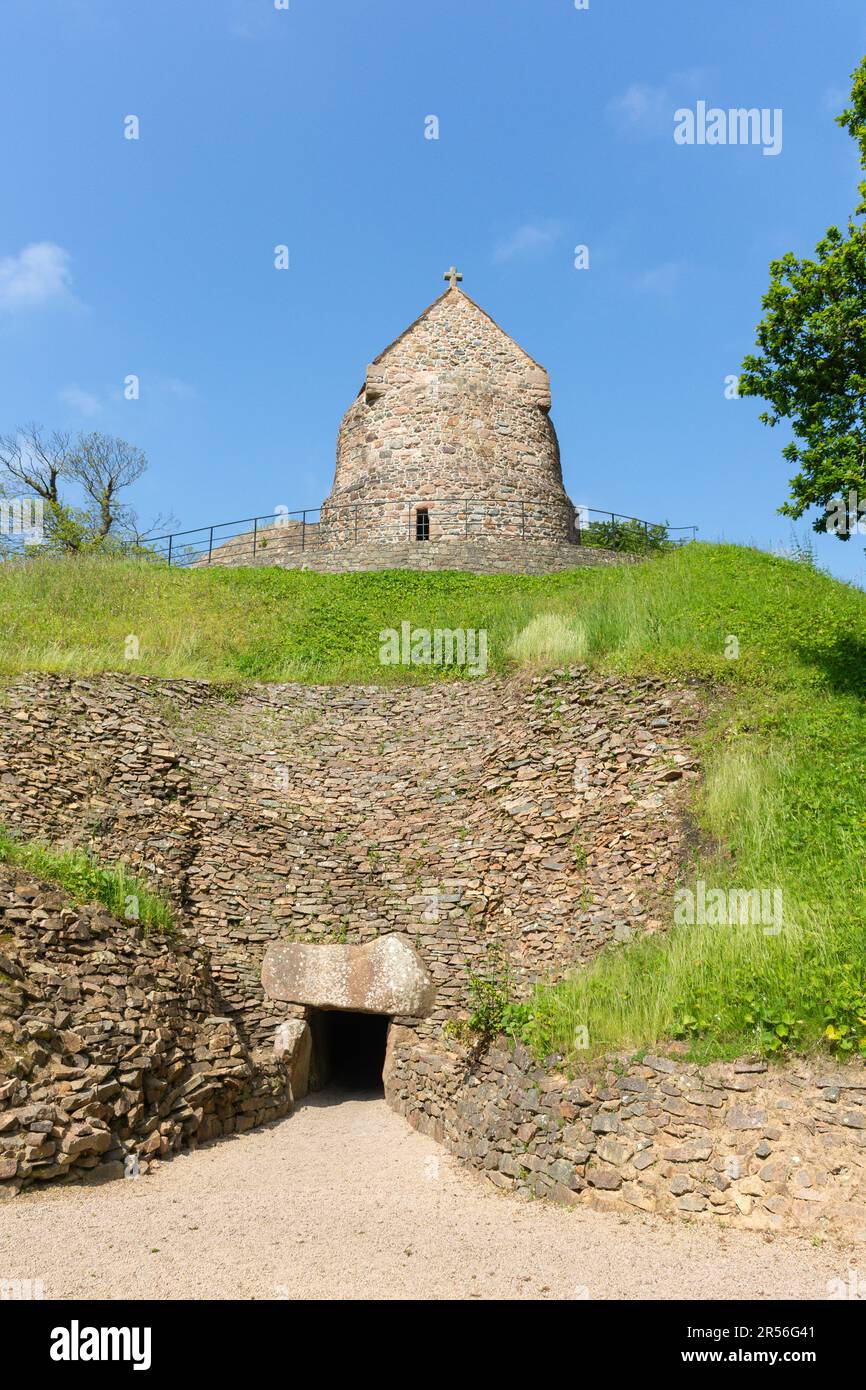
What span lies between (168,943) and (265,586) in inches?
569

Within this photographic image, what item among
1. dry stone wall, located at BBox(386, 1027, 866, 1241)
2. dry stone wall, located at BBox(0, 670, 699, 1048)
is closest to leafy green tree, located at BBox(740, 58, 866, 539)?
dry stone wall, located at BBox(0, 670, 699, 1048)

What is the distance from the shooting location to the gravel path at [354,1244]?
21.9 ft

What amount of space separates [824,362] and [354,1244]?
1463cm

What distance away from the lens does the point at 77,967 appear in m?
10.5

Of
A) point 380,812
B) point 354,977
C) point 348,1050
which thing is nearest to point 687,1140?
point 354,977

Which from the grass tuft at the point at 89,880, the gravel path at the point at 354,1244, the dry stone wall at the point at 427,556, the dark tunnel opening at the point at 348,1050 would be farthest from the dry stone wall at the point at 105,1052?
the dry stone wall at the point at 427,556

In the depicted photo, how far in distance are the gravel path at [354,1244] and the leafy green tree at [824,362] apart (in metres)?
11.0

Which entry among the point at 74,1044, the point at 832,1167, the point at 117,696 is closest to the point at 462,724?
the point at 117,696

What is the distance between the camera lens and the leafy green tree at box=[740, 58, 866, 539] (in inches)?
559

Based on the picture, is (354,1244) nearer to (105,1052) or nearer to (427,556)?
(105,1052)

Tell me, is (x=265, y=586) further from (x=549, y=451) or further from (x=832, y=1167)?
(x=832, y=1167)

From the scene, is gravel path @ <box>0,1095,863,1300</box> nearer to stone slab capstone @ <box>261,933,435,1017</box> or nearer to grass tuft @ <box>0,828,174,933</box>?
stone slab capstone @ <box>261,933,435,1017</box>

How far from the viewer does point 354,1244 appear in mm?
7809

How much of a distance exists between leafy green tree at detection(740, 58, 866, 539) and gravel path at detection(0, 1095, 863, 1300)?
36.3 ft
